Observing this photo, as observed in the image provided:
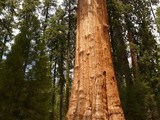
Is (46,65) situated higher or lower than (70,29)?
lower

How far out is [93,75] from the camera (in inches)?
103

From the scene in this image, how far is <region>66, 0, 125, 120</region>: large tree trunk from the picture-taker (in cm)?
241

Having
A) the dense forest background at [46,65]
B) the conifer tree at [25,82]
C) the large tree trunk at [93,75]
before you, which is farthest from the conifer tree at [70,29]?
the large tree trunk at [93,75]

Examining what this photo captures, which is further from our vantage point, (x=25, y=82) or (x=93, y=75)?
(x=25, y=82)

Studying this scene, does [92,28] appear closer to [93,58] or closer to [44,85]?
[93,58]

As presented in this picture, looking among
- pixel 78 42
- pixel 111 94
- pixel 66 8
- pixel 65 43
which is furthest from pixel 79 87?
pixel 66 8

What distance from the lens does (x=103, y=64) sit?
279 cm

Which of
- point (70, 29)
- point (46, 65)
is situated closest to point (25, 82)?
point (46, 65)

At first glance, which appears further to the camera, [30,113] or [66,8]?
[66,8]

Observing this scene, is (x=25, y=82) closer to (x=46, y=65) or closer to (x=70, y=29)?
(x=46, y=65)

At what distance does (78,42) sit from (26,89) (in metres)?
2.46

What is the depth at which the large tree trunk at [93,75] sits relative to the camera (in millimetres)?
2414

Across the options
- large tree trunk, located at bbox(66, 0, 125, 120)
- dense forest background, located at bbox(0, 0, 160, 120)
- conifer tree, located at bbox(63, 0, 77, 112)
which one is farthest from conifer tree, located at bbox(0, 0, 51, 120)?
conifer tree, located at bbox(63, 0, 77, 112)

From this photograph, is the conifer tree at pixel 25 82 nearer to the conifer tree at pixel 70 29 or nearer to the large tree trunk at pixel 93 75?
the large tree trunk at pixel 93 75
